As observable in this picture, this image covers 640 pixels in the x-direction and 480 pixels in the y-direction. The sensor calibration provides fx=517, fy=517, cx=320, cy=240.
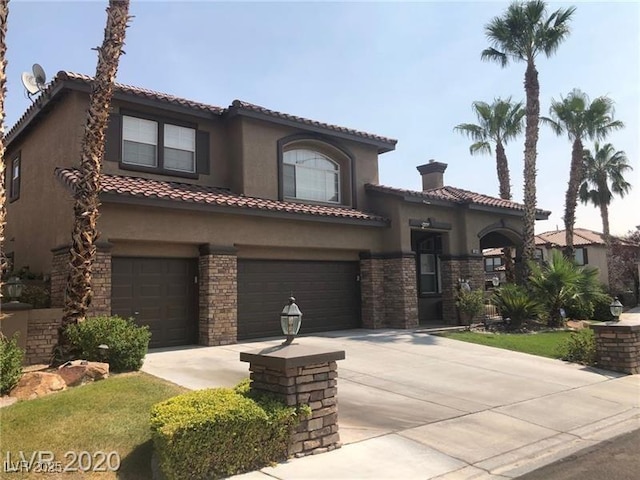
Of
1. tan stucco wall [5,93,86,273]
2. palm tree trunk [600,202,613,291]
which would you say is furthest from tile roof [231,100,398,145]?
palm tree trunk [600,202,613,291]

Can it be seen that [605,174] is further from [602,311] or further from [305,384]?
[305,384]

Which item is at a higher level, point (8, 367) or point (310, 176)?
point (310, 176)

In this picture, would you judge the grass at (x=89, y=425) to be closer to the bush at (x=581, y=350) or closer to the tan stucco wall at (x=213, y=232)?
the tan stucco wall at (x=213, y=232)

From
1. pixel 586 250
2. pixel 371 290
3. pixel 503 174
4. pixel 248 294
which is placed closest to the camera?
pixel 248 294

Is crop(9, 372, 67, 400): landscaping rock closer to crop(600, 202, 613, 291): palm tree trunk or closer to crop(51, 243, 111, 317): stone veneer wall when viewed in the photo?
crop(51, 243, 111, 317): stone veneer wall

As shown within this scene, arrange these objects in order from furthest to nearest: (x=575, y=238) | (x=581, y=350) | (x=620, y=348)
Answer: (x=575, y=238), (x=581, y=350), (x=620, y=348)

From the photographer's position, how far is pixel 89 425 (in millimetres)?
6195

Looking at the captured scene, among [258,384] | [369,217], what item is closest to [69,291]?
[258,384]

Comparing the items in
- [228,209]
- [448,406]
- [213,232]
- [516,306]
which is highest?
[228,209]

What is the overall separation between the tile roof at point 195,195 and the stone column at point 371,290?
1.53 metres

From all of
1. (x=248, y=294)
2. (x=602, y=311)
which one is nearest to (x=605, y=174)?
(x=602, y=311)

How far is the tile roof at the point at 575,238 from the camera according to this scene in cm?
4312

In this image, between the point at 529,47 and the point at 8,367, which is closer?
the point at 8,367

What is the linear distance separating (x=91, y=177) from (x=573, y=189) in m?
28.4
